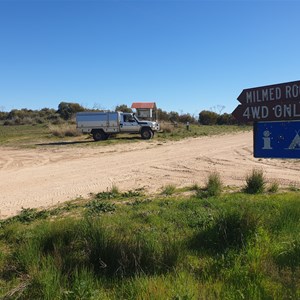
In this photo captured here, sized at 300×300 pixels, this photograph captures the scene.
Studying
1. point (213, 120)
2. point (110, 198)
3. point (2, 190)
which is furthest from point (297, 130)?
point (213, 120)

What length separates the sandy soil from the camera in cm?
1055

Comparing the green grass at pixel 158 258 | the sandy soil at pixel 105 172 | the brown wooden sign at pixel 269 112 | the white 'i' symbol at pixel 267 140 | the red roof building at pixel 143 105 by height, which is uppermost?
the red roof building at pixel 143 105

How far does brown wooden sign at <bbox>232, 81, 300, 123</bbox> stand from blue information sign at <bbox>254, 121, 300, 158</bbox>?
11 centimetres

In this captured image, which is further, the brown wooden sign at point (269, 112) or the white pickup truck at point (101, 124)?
the white pickup truck at point (101, 124)

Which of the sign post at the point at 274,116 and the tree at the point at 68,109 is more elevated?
the tree at the point at 68,109

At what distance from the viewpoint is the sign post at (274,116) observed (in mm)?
5124

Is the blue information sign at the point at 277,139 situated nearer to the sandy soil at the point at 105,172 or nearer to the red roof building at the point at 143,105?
the sandy soil at the point at 105,172

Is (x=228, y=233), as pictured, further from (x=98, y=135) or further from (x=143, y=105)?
(x=143, y=105)

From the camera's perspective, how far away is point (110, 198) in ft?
31.4

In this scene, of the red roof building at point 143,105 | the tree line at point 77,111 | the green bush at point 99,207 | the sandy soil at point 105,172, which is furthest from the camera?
the tree line at point 77,111

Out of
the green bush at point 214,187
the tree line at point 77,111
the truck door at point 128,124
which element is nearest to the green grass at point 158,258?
the green bush at point 214,187

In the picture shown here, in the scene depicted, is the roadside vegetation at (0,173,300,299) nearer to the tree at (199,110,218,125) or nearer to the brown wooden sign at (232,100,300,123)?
the brown wooden sign at (232,100,300,123)

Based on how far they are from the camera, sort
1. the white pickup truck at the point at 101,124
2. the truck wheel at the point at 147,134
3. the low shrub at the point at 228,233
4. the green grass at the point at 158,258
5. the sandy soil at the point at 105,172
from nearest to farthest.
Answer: the green grass at the point at 158,258
the low shrub at the point at 228,233
the sandy soil at the point at 105,172
the white pickup truck at the point at 101,124
the truck wheel at the point at 147,134

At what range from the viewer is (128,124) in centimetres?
3070
